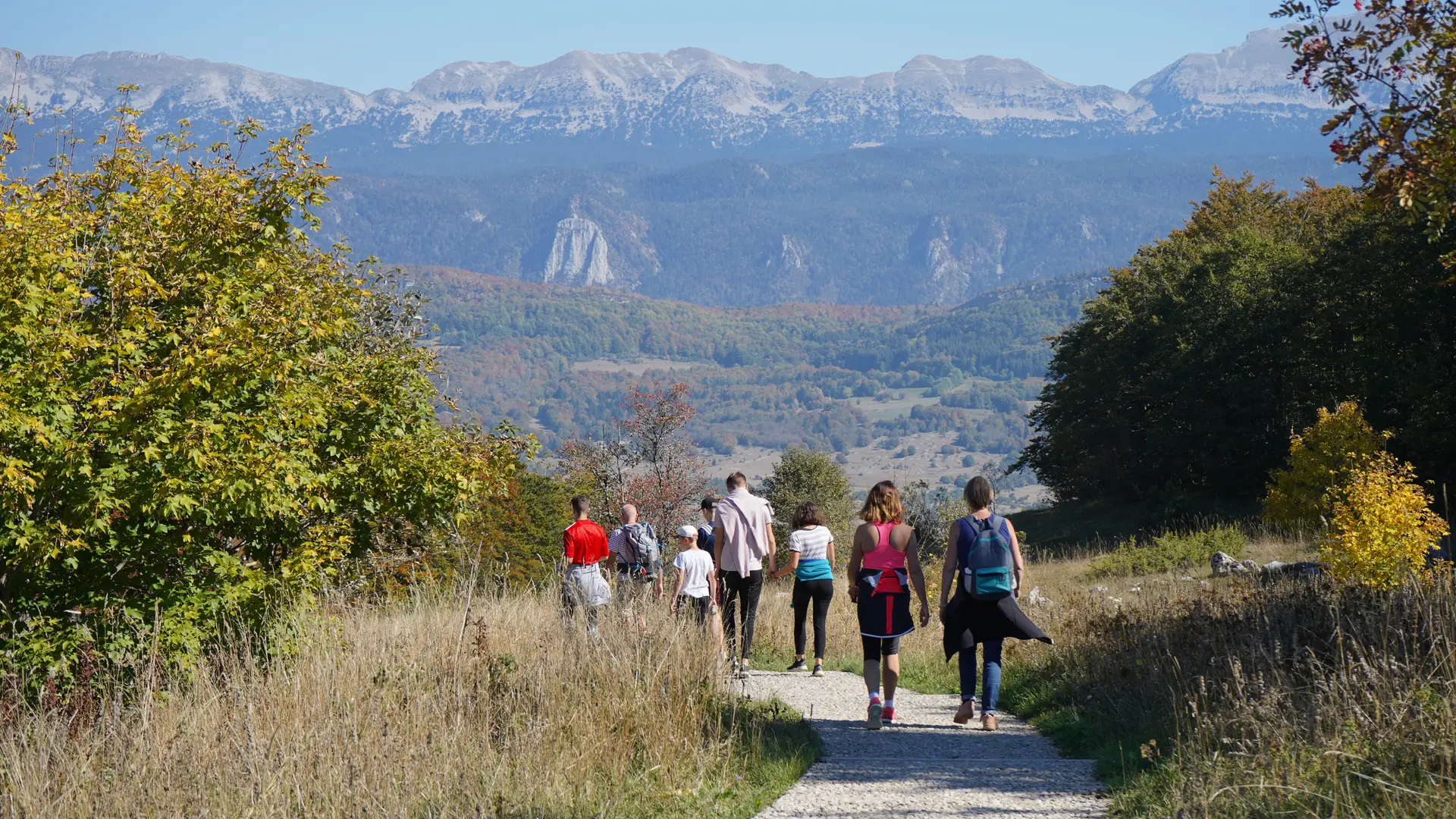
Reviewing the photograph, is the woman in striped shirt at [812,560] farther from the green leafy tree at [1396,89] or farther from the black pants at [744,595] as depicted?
the green leafy tree at [1396,89]

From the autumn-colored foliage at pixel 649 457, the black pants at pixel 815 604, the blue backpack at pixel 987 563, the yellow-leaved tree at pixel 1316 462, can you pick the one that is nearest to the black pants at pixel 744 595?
the black pants at pixel 815 604

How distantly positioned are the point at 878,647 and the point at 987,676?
0.72 m

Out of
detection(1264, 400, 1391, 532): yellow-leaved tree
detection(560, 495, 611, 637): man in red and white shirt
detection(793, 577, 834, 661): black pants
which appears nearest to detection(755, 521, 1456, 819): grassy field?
detection(793, 577, 834, 661): black pants

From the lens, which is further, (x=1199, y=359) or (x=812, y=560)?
(x=1199, y=359)

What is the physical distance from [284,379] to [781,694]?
4.20 m

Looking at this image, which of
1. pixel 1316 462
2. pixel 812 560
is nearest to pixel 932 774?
pixel 812 560

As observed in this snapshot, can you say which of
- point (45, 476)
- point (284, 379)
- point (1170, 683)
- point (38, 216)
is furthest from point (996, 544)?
point (38, 216)

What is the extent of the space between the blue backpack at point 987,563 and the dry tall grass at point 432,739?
55.6 inches

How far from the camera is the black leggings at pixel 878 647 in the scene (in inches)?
327

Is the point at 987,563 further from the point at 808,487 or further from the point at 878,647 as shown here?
the point at 808,487

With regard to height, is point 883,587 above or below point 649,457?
above

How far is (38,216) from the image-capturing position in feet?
26.6

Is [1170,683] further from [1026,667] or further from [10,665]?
[10,665]

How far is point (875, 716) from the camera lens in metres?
8.11
